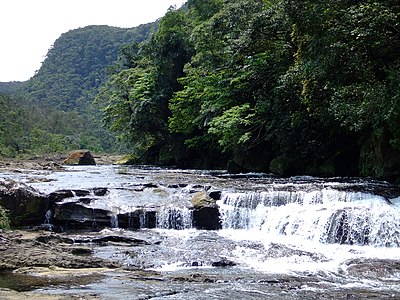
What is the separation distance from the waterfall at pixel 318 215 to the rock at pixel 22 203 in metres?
6.04

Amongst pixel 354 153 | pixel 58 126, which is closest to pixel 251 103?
pixel 354 153

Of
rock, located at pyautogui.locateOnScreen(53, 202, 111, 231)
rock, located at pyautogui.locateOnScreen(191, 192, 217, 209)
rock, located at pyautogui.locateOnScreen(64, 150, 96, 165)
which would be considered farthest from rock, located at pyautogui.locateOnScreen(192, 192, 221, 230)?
rock, located at pyautogui.locateOnScreen(64, 150, 96, 165)

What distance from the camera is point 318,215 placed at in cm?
1385

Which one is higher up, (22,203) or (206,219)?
(22,203)

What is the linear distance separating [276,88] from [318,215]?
977cm

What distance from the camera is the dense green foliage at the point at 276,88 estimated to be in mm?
15836

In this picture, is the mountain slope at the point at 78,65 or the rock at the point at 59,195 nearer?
the rock at the point at 59,195

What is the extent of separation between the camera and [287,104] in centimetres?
2294

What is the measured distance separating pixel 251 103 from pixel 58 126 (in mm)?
57571

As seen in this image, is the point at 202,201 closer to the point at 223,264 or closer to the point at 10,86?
the point at 223,264

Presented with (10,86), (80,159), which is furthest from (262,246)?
(10,86)

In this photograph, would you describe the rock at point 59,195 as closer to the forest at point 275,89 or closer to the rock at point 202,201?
the rock at point 202,201

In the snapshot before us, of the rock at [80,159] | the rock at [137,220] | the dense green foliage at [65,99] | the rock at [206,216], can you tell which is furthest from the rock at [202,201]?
the dense green foliage at [65,99]

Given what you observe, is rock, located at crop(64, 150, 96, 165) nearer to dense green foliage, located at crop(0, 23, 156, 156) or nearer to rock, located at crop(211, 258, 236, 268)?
dense green foliage, located at crop(0, 23, 156, 156)
